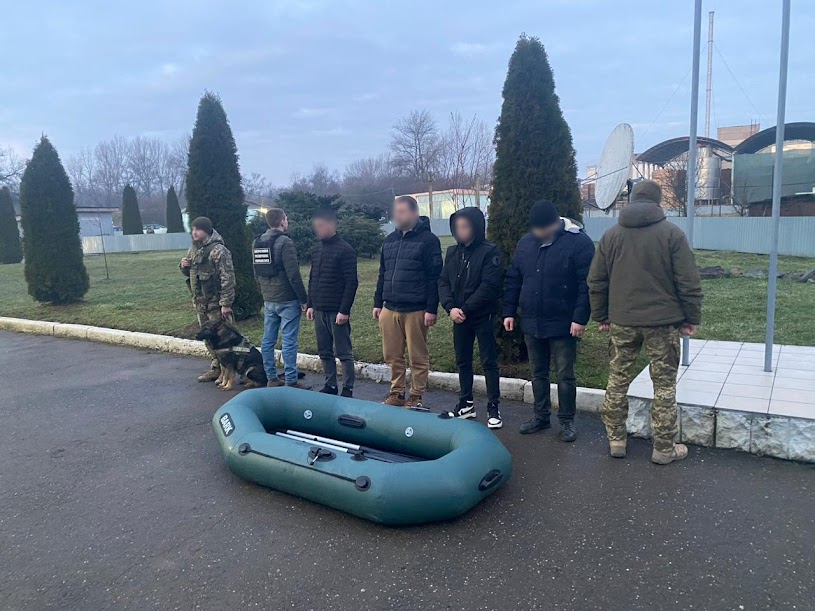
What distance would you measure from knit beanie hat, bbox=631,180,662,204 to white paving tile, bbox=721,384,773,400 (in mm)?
1887

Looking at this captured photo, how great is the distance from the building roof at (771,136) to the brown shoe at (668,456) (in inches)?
867

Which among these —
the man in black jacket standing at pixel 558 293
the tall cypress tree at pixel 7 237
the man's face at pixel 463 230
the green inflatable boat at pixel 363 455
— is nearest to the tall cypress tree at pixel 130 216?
the tall cypress tree at pixel 7 237

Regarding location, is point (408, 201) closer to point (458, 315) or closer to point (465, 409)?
point (458, 315)

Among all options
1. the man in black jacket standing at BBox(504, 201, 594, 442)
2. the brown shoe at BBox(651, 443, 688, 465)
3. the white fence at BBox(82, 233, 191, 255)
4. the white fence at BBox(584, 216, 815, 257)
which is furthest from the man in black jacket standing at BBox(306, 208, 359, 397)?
the white fence at BBox(82, 233, 191, 255)

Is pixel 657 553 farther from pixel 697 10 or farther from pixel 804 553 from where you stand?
pixel 697 10

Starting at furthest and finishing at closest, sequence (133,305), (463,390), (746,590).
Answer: (133,305), (463,390), (746,590)

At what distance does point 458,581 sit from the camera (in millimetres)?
3260

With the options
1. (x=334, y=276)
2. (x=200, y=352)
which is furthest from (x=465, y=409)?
(x=200, y=352)

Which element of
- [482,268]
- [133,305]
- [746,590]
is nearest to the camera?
[746,590]

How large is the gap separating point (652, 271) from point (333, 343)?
3426 millimetres

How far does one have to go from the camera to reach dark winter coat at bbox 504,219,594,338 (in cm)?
508

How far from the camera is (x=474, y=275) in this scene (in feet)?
17.9

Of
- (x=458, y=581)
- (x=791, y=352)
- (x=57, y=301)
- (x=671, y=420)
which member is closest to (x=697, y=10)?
(x=791, y=352)

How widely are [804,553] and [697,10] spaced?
5085 millimetres
